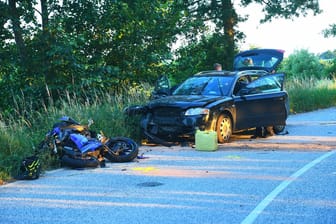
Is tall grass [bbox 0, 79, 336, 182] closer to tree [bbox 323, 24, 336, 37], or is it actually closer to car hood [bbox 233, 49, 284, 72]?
car hood [bbox 233, 49, 284, 72]

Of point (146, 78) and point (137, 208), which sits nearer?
point (137, 208)

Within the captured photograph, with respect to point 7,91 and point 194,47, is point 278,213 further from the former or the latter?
point 194,47

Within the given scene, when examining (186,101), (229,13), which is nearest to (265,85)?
(186,101)

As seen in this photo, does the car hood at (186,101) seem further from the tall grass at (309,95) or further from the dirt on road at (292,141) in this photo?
the tall grass at (309,95)

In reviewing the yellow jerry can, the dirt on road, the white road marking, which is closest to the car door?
the dirt on road

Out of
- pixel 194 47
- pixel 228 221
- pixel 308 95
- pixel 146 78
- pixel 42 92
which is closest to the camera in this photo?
pixel 228 221

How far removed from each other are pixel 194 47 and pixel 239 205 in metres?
15.0

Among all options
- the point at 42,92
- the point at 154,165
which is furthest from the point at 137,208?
the point at 42,92

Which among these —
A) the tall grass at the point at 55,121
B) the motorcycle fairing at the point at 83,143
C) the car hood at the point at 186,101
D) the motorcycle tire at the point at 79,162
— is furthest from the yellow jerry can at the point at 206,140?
the motorcycle tire at the point at 79,162

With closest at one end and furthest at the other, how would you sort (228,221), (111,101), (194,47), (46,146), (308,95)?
(228,221) → (46,146) → (111,101) → (194,47) → (308,95)

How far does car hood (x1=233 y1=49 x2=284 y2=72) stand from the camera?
675 inches

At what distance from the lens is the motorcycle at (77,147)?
9320 millimetres

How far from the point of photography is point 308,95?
77.5ft

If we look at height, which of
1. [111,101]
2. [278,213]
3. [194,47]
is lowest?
[278,213]
